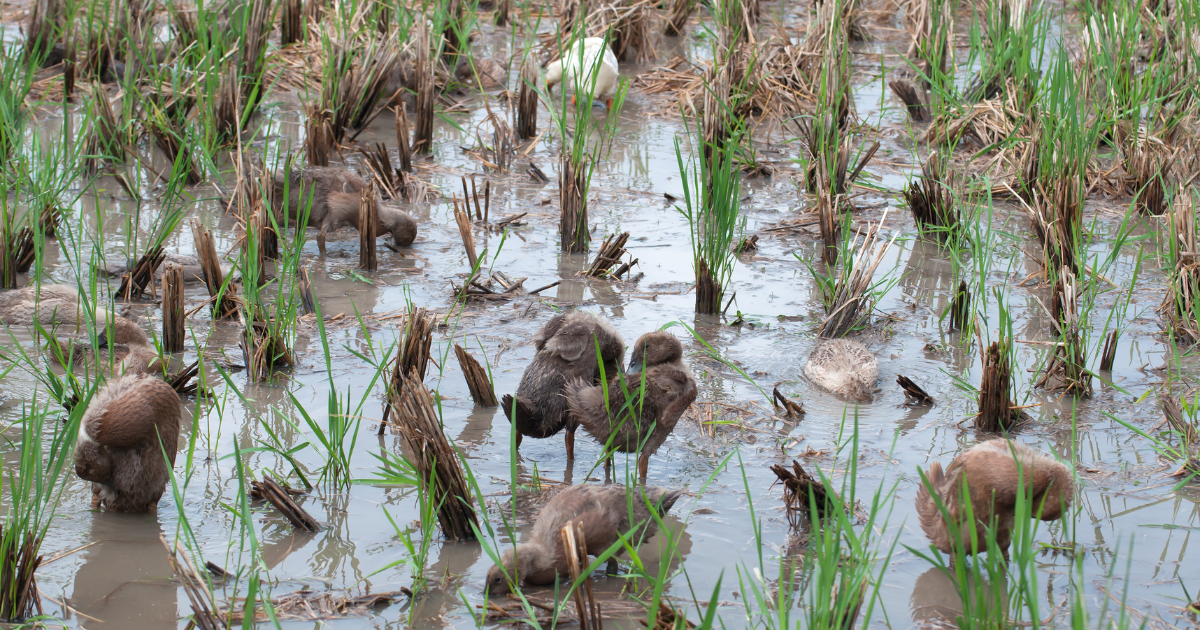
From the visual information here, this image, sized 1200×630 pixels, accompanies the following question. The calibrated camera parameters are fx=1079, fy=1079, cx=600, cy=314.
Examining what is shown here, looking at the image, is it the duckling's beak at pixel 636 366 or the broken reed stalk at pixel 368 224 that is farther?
the broken reed stalk at pixel 368 224

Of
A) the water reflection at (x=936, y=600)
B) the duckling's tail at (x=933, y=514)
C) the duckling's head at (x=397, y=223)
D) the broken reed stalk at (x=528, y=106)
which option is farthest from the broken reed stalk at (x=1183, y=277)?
the broken reed stalk at (x=528, y=106)

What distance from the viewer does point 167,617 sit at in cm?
309

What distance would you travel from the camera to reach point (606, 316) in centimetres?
557

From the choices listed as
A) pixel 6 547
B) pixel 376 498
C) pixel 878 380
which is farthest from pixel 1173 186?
pixel 6 547

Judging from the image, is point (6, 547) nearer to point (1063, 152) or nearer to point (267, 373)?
point (267, 373)

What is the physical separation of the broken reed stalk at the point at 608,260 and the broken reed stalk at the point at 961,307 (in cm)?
169

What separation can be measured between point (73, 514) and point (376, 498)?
0.99 metres

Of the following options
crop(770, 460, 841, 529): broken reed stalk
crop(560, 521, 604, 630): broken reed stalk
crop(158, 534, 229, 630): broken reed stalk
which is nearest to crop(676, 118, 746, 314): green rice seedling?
crop(770, 460, 841, 529): broken reed stalk

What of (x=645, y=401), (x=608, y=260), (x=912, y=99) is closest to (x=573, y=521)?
(x=645, y=401)

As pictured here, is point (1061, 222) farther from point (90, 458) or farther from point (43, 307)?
point (43, 307)

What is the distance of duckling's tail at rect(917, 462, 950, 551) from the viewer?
136 inches

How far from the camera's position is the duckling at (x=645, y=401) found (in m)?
3.98

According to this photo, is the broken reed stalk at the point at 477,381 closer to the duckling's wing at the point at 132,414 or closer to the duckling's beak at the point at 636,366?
the duckling's beak at the point at 636,366

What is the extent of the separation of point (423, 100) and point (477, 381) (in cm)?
368
